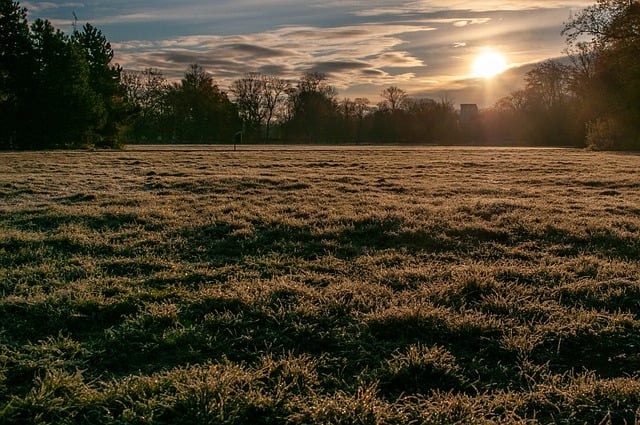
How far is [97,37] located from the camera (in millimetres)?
46531

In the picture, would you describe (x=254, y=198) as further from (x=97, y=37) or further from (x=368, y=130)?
(x=368, y=130)

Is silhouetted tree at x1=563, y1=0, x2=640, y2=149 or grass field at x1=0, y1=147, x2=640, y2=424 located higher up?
silhouetted tree at x1=563, y1=0, x2=640, y2=149

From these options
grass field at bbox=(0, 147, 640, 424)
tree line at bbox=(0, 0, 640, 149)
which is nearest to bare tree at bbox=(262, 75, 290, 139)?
tree line at bbox=(0, 0, 640, 149)

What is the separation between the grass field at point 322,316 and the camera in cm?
303

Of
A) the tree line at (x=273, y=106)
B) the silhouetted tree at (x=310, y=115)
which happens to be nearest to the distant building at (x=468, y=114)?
the tree line at (x=273, y=106)

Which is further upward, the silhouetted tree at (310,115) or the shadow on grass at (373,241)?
the silhouetted tree at (310,115)

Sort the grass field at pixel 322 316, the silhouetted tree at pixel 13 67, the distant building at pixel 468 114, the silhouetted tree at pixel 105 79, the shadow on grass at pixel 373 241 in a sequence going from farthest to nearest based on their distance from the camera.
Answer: the distant building at pixel 468 114, the silhouetted tree at pixel 105 79, the silhouetted tree at pixel 13 67, the shadow on grass at pixel 373 241, the grass field at pixel 322 316

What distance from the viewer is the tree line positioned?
38.3 meters

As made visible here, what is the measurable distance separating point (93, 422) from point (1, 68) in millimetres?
42276

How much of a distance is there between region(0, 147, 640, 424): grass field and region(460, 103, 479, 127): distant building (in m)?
77.2

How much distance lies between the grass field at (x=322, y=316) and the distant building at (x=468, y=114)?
253 ft

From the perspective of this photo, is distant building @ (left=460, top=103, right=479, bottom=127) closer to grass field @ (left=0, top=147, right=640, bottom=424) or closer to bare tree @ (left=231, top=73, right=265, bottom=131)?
bare tree @ (left=231, top=73, right=265, bottom=131)

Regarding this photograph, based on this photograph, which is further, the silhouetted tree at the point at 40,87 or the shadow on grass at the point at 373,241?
the silhouetted tree at the point at 40,87

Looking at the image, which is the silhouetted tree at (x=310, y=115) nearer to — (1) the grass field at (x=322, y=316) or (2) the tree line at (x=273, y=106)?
(2) the tree line at (x=273, y=106)
